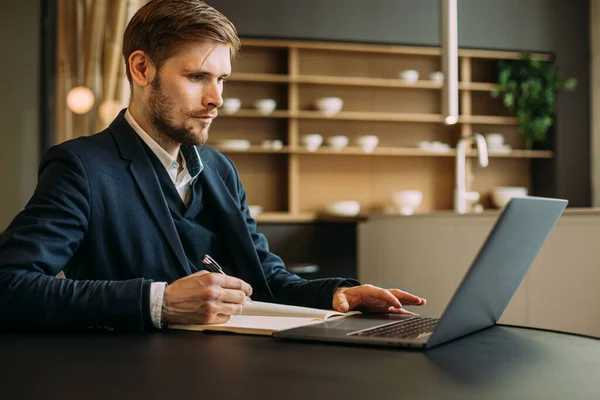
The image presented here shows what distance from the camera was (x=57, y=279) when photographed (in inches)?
46.4

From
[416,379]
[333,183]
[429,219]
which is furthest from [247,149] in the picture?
[416,379]

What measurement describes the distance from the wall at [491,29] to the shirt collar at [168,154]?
13.3ft

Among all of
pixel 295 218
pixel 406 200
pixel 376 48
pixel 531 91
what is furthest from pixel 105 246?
pixel 531 91

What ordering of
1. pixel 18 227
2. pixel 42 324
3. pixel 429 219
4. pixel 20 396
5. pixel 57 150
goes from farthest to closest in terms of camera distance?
1. pixel 429 219
2. pixel 57 150
3. pixel 18 227
4. pixel 42 324
5. pixel 20 396

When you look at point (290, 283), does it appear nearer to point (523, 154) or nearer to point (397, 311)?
point (397, 311)

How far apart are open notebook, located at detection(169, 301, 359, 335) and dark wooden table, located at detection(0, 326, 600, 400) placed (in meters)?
0.03

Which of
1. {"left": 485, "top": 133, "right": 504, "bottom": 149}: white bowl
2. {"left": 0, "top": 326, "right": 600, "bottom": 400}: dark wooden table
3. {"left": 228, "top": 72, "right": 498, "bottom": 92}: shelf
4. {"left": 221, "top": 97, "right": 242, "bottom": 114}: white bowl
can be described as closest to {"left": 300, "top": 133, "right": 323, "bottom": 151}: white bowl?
{"left": 228, "top": 72, "right": 498, "bottom": 92}: shelf

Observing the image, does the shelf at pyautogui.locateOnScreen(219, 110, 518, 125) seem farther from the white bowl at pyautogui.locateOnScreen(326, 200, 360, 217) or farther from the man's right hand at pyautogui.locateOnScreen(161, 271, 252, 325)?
the man's right hand at pyautogui.locateOnScreen(161, 271, 252, 325)

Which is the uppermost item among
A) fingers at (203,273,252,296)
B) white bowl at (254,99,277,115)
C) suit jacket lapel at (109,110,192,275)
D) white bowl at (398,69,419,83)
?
white bowl at (398,69,419,83)

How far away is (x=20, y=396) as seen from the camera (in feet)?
2.29

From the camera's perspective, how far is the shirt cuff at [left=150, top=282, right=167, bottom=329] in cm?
110

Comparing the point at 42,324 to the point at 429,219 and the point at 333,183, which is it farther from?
the point at 333,183

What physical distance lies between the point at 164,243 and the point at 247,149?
4065 millimetres

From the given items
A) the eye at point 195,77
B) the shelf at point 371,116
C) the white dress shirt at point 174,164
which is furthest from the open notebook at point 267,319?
the shelf at point 371,116
